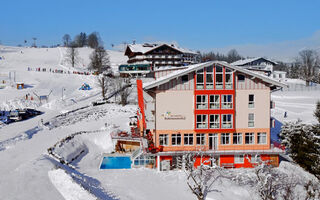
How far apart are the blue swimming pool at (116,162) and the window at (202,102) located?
31.6 feet

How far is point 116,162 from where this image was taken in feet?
112

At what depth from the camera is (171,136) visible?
104 feet

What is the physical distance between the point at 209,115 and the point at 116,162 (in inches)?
450

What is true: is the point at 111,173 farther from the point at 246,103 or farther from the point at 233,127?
the point at 246,103

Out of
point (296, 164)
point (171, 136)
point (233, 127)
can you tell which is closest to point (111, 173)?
point (171, 136)

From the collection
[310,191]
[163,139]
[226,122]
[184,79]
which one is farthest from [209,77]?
[310,191]

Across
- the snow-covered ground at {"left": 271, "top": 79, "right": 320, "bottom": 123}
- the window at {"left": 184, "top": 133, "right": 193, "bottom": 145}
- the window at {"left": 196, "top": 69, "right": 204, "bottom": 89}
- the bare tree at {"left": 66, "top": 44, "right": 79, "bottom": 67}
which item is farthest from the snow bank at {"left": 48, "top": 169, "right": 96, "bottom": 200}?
the bare tree at {"left": 66, "top": 44, "right": 79, "bottom": 67}

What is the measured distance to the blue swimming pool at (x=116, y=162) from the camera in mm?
32513

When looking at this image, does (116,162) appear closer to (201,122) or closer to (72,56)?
(201,122)

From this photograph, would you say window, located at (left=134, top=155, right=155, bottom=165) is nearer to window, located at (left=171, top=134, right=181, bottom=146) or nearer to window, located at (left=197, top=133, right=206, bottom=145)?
window, located at (left=171, top=134, right=181, bottom=146)

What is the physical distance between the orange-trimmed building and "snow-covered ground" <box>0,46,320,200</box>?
2422mm

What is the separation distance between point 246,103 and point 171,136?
8.48 metres

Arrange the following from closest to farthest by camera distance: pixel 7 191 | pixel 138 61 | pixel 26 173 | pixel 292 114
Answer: pixel 7 191
pixel 26 173
pixel 292 114
pixel 138 61

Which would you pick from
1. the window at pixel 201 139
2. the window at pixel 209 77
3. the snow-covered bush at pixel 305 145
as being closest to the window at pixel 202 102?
the window at pixel 209 77
